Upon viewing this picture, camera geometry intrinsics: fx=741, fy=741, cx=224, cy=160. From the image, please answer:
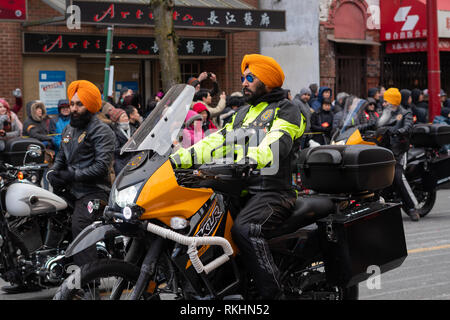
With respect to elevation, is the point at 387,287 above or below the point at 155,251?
below

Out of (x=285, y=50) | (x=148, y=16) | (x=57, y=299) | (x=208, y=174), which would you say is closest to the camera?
(x=57, y=299)

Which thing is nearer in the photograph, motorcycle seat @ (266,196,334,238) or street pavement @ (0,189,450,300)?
motorcycle seat @ (266,196,334,238)

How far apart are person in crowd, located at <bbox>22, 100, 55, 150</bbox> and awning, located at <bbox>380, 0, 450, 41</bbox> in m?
13.5

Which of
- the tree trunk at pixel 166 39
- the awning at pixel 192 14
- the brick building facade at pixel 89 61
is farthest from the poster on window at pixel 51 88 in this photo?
the tree trunk at pixel 166 39

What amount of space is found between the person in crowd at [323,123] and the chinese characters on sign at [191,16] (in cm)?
322

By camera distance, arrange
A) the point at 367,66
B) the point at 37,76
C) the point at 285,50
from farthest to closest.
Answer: the point at 367,66, the point at 285,50, the point at 37,76

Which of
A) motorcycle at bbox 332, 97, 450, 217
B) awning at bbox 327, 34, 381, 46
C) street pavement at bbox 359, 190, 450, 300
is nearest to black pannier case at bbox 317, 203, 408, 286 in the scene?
street pavement at bbox 359, 190, 450, 300

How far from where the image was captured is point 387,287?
267 inches

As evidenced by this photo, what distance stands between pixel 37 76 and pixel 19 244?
10443mm

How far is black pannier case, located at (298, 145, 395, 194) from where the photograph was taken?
507cm

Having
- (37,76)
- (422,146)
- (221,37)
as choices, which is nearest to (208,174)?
(422,146)

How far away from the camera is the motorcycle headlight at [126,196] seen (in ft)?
14.0

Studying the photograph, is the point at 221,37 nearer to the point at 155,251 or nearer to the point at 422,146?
the point at 422,146

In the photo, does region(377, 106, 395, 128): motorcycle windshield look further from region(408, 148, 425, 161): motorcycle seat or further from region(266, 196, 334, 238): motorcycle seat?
region(266, 196, 334, 238): motorcycle seat
